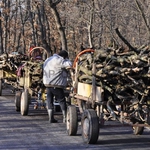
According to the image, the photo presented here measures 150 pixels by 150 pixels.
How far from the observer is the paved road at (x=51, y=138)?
1073cm

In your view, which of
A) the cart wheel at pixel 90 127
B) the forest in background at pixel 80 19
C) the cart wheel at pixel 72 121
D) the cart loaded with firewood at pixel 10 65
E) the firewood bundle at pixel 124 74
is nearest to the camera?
the firewood bundle at pixel 124 74

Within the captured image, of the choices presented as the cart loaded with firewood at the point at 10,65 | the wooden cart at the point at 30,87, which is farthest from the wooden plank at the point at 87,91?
the cart loaded with firewood at the point at 10,65

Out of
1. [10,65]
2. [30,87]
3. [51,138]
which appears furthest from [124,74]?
[10,65]

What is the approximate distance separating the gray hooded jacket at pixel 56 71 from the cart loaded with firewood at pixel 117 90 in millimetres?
1924

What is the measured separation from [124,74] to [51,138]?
234 cm

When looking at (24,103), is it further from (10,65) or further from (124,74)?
(124,74)

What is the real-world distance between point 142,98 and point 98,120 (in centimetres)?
96

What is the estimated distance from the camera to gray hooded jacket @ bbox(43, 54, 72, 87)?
13.3 meters

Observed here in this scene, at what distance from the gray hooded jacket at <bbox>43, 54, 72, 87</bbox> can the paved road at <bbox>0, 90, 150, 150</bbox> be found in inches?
42.3

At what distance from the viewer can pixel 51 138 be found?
11.7 m

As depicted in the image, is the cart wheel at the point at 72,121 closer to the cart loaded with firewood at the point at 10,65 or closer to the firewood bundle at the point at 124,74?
the firewood bundle at the point at 124,74

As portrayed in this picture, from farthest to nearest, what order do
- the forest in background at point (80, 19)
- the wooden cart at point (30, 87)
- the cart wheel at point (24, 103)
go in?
1. the forest in background at point (80, 19)
2. the wooden cart at point (30, 87)
3. the cart wheel at point (24, 103)

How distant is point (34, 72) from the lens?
633 inches

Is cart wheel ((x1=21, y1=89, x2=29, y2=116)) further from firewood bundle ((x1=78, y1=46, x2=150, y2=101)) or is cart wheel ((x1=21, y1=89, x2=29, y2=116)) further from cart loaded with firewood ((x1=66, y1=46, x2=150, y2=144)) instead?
firewood bundle ((x1=78, y1=46, x2=150, y2=101))
